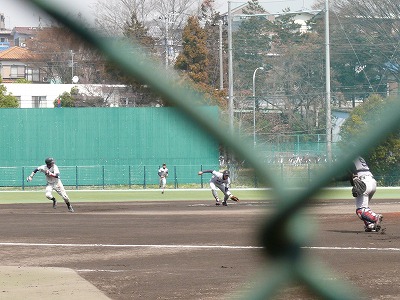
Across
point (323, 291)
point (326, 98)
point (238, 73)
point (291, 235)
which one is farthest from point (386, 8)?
point (323, 291)

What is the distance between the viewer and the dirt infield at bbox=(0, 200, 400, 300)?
978cm

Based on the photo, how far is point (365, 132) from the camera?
1.31 m

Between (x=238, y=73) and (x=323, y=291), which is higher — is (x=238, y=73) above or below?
above

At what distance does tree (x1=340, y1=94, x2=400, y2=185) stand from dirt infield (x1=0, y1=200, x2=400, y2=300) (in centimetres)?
319

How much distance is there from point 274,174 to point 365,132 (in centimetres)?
16

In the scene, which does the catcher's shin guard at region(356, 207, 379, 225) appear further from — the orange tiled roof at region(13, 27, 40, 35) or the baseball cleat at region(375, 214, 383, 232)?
the orange tiled roof at region(13, 27, 40, 35)

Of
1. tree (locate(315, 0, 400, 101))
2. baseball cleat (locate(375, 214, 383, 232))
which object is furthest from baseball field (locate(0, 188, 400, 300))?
tree (locate(315, 0, 400, 101))

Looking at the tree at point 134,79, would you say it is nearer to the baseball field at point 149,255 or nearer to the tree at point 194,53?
the tree at point 194,53

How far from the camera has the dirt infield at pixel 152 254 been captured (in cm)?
978

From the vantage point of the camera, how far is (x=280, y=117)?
1305mm

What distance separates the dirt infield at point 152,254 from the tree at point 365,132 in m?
3.19

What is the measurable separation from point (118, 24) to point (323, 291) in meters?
0.63

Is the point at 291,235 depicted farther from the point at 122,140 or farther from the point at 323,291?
the point at 122,140

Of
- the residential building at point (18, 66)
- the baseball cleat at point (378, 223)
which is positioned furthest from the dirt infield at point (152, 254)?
the residential building at point (18, 66)
